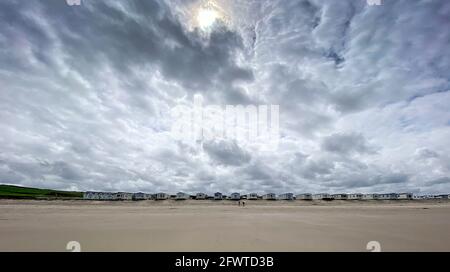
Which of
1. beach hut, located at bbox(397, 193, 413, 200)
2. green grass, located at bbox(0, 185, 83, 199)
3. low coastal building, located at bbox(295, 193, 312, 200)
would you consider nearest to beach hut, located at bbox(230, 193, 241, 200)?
low coastal building, located at bbox(295, 193, 312, 200)

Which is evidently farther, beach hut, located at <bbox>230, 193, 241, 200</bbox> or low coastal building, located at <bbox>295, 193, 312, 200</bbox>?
low coastal building, located at <bbox>295, 193, 312, 200</bbox>

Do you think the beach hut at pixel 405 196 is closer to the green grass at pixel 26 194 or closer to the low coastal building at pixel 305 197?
the low coastal building at pixel 305 197

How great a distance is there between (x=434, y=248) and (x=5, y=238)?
51.2 ft

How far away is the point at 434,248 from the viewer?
28.6 ft

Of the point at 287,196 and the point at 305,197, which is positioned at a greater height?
the point at 287,196

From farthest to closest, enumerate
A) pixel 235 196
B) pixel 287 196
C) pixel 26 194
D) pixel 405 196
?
pixel 405 196 → pixel 235 196 → pixel 287 196 → pixel 26 194

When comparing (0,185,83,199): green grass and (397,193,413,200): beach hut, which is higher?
(397,193,413,200): beach hut

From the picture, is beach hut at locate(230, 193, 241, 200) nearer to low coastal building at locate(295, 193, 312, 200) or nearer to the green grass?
low coastal building at locate(295, 193, 312, 200)

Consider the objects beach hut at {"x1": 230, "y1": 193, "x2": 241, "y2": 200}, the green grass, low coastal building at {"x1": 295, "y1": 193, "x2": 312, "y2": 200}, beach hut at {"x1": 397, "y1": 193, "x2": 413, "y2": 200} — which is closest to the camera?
the green grass

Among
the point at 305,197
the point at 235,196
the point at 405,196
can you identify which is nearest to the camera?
the point at 235,196

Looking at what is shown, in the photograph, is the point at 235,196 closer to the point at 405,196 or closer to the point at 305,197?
the point at 305,197

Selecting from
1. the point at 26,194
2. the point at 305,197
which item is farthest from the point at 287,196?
the point at 26,194
